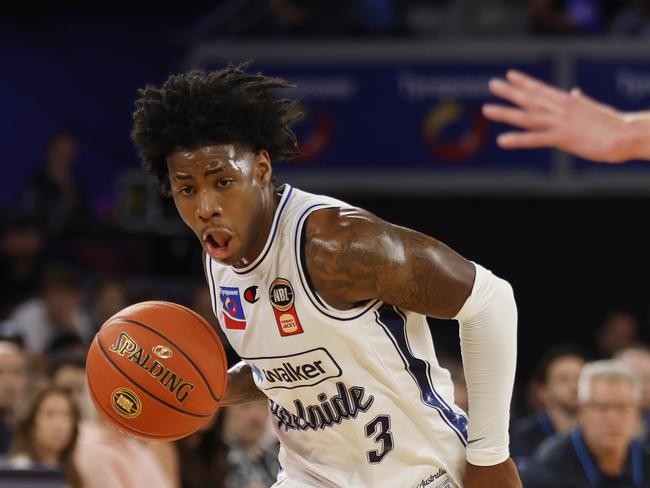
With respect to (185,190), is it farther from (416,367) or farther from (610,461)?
(610,461)

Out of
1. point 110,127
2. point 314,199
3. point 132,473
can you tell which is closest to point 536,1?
point 110,127

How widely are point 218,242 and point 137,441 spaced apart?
2.46 metres

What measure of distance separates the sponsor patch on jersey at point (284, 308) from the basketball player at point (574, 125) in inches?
65.0

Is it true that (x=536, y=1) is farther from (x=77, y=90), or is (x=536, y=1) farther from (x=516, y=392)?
(x=77, y=90)

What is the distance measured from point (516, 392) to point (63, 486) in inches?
167

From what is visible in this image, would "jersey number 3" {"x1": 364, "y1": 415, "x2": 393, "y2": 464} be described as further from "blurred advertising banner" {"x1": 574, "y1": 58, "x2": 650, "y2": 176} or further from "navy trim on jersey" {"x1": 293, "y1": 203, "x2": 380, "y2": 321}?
"blurred advertising banner" {"x1": 574, "y1": 58, "x2": 650, "y2": 176}

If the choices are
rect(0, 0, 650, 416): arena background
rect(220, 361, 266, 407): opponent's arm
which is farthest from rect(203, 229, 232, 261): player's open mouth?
rect(0, 0, 650, 416): arena background

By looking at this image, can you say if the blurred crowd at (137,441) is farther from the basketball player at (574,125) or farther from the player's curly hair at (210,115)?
the player's curly hair at (210,115)

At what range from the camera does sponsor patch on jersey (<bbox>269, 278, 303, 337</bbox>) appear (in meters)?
3.46

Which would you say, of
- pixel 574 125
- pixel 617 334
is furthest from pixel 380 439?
pixel 617 334

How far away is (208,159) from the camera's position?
3396mm

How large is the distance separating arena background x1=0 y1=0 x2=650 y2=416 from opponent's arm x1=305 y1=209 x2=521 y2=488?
18.1 ft

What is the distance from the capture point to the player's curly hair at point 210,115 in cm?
343

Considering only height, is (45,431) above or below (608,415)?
above
